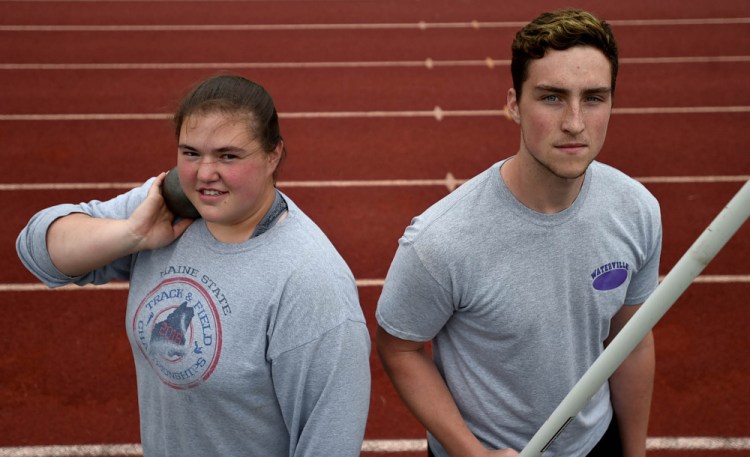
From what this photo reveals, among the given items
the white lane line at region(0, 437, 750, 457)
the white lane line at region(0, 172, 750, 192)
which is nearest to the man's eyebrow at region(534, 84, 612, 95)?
the white lane line at region(0, 437, 750, 457)

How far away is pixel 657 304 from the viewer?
135 centimetres

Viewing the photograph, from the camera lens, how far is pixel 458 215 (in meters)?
1.98

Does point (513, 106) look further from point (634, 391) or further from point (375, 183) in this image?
point (375, 183)

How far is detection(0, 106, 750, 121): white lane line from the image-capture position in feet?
26.8

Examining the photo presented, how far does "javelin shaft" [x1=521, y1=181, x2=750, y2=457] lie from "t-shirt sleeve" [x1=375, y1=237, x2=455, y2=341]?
0.40 meters

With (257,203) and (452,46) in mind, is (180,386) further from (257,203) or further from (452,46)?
(452,46)

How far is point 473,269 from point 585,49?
525 millimetres

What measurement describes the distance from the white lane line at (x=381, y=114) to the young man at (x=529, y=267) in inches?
244

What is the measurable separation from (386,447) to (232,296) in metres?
2.33

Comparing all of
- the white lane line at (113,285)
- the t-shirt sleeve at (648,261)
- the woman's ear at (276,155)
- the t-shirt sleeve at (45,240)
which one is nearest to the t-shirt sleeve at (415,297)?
the woman's ear at (276,155)

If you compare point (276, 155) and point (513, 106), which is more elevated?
point (513, 106)

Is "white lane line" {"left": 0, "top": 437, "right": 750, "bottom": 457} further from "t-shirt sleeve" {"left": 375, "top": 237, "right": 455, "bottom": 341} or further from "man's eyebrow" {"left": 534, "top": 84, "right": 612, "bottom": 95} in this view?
"man's eyebrow" {"left": 534, "top": 84, "right": 612, "bottom": 95}

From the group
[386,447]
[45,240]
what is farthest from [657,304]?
[386,447]

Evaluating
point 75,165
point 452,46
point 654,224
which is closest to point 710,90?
point 452,46
